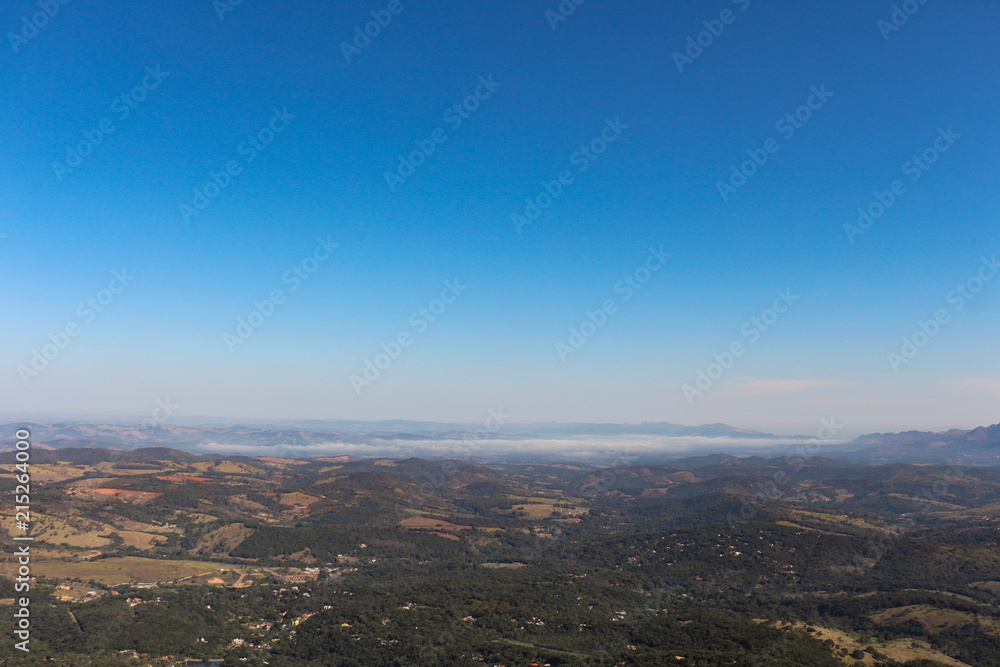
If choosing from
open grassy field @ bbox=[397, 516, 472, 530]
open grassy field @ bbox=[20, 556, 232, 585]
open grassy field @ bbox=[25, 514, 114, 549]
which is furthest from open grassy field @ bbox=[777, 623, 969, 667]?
open grassy field @ bbox=[25, 514, 114, 549]

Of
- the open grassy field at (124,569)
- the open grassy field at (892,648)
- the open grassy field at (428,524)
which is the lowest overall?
the open grassy field at (428,524)

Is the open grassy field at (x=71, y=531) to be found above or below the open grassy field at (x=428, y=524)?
above

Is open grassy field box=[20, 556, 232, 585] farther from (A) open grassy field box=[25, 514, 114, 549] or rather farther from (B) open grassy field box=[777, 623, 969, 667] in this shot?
(B) open grassy field box=[777, 623, 969, 667]

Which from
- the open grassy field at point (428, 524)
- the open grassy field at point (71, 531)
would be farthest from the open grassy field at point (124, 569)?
the open grassy field at point (428, 524)

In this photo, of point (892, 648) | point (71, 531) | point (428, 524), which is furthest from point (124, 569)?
point (892, 648)

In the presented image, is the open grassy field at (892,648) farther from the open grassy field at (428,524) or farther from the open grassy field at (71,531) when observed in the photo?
the open grassy field at (71,531)

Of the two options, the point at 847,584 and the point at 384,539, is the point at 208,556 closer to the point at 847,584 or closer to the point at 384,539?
the point at 384,539

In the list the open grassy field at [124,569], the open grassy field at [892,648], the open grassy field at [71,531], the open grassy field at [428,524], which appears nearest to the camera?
the open grassy field at [892,648]

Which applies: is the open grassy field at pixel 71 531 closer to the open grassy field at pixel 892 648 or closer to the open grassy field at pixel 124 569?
the open grassy field at pixel 124 569

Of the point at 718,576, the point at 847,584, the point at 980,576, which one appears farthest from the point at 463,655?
the point at 980,576

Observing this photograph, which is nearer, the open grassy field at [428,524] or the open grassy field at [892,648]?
the open grassy field at [892,648]

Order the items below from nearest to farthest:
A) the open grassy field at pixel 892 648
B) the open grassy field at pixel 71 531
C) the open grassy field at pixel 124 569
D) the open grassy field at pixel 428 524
→ the open grassy field at pixel 892 648 → the open grassy field at pixel 124 569 → the open grassy field at pixel 71 531 → the open grassy field at pixel 428 524
